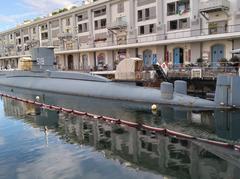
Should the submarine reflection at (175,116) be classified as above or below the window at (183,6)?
below

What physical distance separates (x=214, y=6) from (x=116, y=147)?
120 feet

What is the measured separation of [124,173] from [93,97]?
977 inches

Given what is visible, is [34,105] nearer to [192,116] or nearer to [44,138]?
[44,138]

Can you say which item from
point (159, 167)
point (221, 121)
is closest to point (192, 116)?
point (221, 121)

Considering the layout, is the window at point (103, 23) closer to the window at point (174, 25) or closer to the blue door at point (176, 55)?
the window at point (174, 25)

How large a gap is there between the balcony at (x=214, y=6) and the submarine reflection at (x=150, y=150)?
2887 centimetres

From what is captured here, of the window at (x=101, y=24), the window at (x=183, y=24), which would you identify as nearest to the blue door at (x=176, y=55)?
the window at (x=183, y=24)

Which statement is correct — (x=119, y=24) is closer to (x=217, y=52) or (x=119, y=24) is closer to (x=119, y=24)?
(x=119, y=24)

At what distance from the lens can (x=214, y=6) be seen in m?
47.0

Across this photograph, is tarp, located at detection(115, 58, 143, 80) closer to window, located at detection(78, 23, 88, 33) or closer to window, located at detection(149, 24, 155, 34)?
window, located at detection(149, 24, 155, 34)

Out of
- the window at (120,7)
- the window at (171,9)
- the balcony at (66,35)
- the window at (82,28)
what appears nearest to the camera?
the window at (171,9)

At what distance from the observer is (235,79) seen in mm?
27531

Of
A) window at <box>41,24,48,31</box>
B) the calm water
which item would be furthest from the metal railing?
window at <box>41,24,48,31</box>

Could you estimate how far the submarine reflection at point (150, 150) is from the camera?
13.9 m
